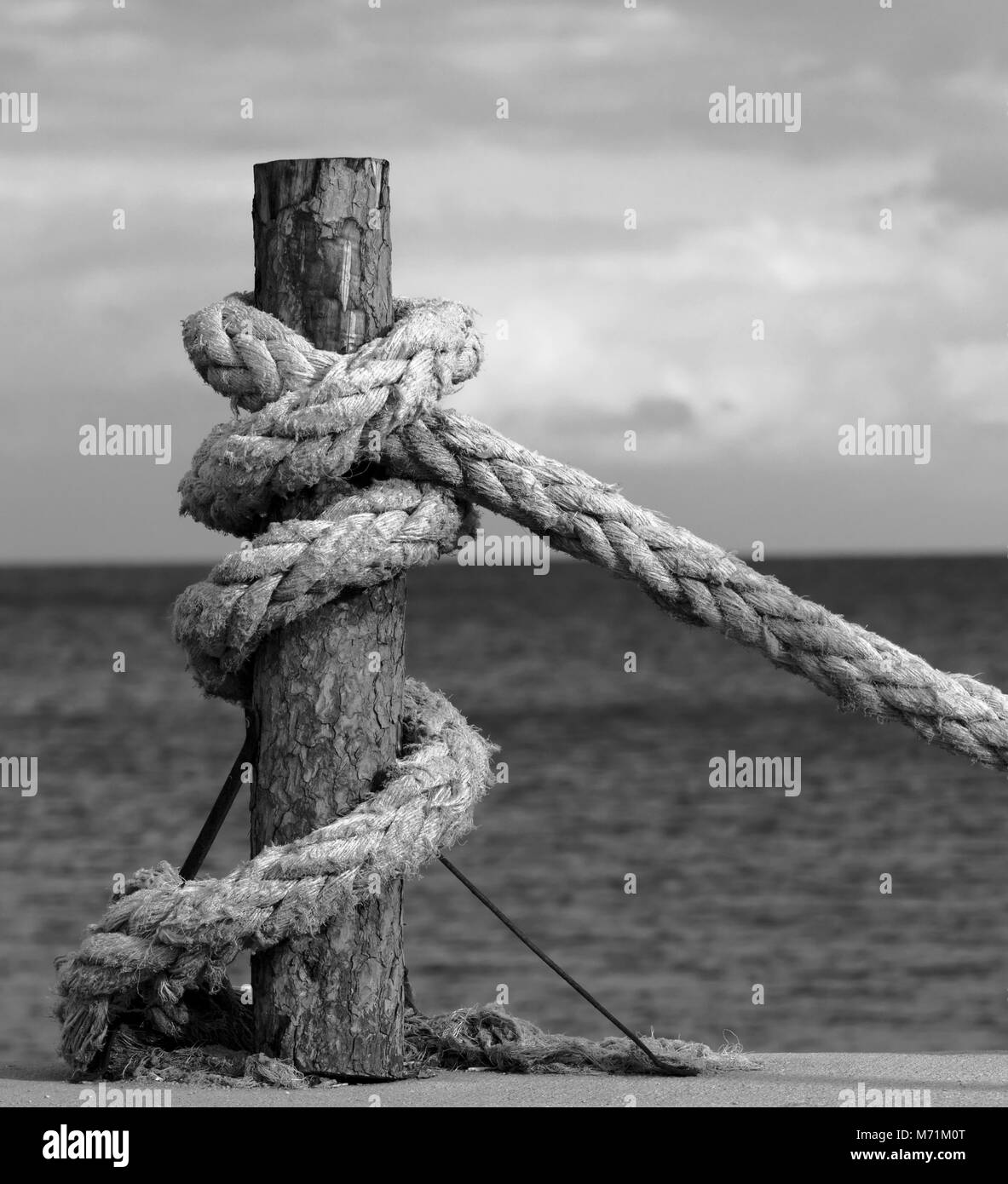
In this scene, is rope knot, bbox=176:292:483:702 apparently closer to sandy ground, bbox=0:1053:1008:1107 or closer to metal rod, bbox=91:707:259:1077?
metal rod, bbox=91:707:259:1077

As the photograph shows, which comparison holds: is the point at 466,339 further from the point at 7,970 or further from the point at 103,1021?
the point at 7,970

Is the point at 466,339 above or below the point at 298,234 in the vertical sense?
below

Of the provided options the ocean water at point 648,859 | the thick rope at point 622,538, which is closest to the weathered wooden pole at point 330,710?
the thick rope at point 622,538

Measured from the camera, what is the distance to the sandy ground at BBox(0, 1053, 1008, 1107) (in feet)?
10.3

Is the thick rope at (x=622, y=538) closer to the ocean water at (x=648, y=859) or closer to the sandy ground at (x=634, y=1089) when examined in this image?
the sandy ground at (x=634, y=1089)

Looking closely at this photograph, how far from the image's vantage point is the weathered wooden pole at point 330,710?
3.24m

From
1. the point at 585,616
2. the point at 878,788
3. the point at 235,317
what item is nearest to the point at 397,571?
the point at 235,317

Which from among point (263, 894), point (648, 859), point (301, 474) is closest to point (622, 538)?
point (301, 474)

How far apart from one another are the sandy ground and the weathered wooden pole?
0.14m

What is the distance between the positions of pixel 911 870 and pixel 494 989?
15.8 feet

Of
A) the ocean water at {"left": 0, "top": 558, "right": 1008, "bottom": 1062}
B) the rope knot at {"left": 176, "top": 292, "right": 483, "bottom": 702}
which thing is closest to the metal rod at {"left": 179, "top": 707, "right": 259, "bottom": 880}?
the rope knot at {"left": 176, "top": 292, "right": 483, "bottom": 702}

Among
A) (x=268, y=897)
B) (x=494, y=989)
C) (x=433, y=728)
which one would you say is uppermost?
(x=433, y=728)

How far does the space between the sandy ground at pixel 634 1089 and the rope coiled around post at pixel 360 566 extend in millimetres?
228

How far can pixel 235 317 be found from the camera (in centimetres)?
327
